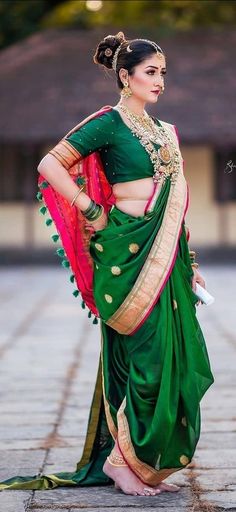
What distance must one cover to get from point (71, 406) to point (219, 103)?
1661 centimetres

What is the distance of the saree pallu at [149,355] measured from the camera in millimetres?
4160

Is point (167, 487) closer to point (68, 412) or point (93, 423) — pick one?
point (93, 423)

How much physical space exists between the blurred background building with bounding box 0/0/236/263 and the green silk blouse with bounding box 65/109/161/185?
16782 millimetres

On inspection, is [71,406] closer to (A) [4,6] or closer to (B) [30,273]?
(B) [30,273]

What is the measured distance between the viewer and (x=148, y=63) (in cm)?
431

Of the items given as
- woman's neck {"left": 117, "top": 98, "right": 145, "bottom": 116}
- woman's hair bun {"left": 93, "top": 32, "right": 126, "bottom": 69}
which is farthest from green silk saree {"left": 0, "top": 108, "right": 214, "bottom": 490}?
woman's hair bun {"left": 93, "top": 32, "right": 126, "bottom": 69}

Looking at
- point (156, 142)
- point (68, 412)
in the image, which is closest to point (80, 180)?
point (156, 142)

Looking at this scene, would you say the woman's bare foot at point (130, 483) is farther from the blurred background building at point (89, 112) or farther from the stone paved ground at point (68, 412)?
the blurred background building at point (89, 112)

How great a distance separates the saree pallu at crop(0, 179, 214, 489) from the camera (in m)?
4.16

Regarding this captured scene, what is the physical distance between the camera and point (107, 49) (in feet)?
14.3

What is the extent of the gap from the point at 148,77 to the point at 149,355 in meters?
1.03

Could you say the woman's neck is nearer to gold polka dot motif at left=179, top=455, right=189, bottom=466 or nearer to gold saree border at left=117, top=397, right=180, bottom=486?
gold saree border at left=117, top=397, right=180, bottom=486

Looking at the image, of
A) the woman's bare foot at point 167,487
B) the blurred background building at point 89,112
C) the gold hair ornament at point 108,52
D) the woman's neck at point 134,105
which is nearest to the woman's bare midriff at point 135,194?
the woman's neck at point 134,105

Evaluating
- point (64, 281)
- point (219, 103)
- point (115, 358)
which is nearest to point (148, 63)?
point (115, 358)
